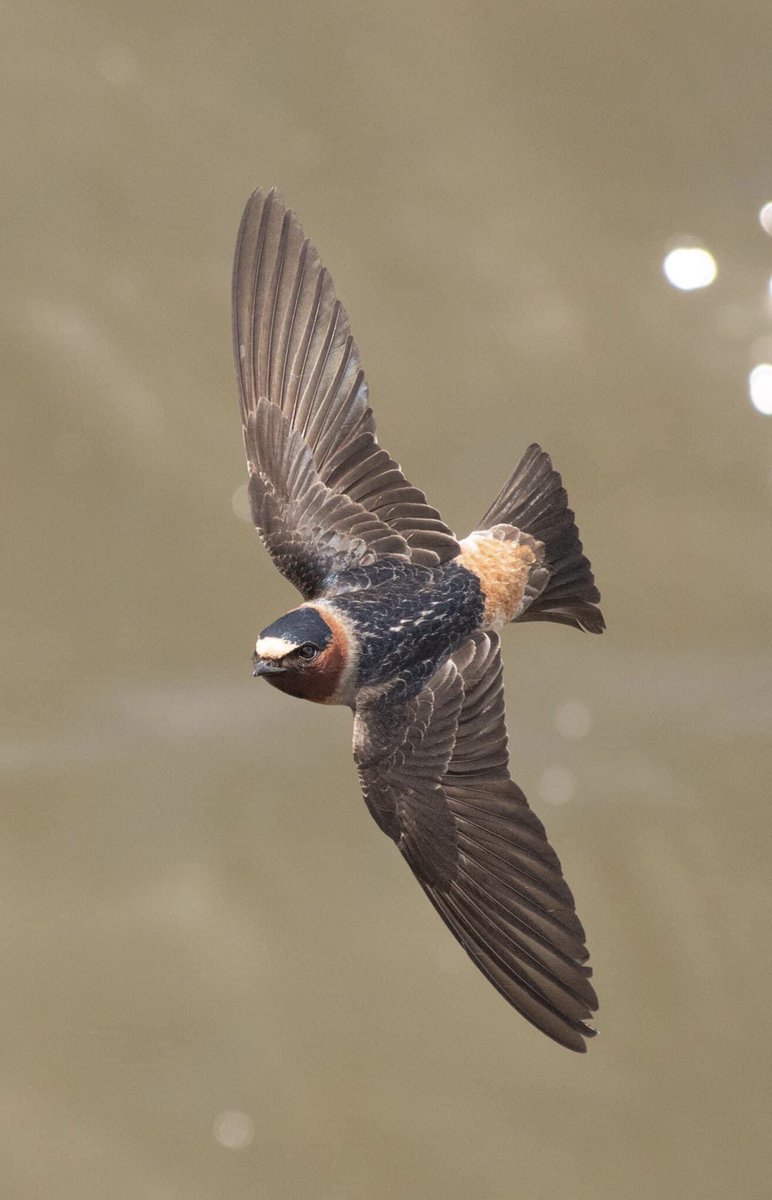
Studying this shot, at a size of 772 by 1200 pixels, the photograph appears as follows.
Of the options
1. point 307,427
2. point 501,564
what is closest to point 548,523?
point 501,564

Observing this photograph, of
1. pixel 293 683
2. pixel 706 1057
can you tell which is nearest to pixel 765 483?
pixel 706 1057

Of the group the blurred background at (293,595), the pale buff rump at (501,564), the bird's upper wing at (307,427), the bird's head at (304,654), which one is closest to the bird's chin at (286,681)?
the bird's head at (304,654)

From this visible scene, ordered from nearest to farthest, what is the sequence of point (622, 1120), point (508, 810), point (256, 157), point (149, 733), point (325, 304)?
point (508, 810) < point (325, 304) < point (622, 1120) < point (149, 733) < point (256, 157)

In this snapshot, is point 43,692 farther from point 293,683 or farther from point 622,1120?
point 622,1120

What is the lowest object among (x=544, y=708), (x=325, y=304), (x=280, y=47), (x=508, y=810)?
(x=508, y=810)

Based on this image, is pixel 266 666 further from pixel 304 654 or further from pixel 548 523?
pixel 548 523

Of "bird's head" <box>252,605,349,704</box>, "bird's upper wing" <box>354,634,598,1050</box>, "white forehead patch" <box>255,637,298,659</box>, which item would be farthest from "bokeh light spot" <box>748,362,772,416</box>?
"white forehead patch" <box>255,637,298,659</box>
